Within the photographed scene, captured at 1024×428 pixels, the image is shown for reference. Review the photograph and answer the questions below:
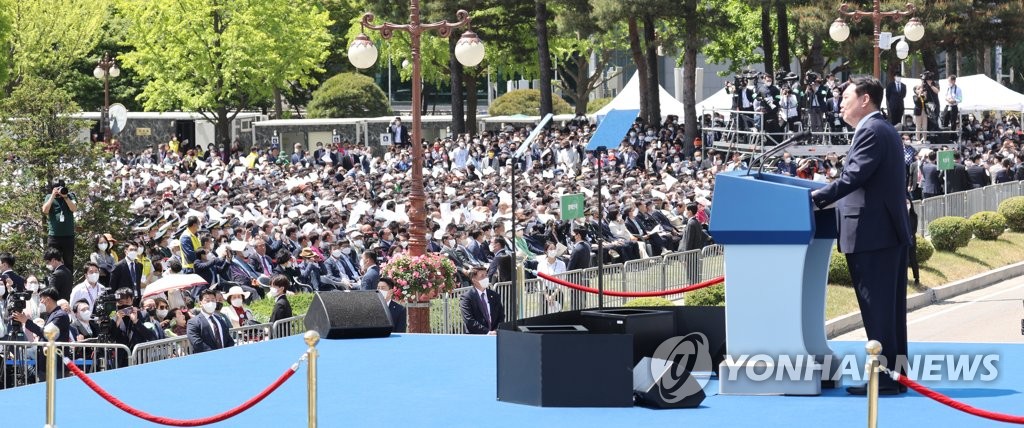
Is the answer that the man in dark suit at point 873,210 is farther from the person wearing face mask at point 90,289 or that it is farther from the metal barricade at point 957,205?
the metal barricade at point 957,205

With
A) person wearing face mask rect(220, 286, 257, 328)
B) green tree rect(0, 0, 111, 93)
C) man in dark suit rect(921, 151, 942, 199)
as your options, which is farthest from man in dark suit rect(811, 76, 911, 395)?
green tree rect(0, 0, 111, 93)

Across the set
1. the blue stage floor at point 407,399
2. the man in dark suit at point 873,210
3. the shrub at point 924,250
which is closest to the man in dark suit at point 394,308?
the blue stage floor at point 407,399

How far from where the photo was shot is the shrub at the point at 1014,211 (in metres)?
29.7

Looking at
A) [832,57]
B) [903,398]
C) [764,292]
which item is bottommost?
[903,398]

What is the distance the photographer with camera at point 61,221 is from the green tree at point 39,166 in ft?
4.18

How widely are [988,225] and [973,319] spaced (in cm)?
750

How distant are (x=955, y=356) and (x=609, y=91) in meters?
83.3

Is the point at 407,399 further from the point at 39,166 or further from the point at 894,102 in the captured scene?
the point at 894,102

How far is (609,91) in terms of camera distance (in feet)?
304

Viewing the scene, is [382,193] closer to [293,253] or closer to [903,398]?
[293,253]

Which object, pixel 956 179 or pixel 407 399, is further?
pixel 956 179

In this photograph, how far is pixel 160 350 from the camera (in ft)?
45.0

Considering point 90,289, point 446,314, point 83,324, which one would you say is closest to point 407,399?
point 446,314

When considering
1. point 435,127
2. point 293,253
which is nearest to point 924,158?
point 293,253
